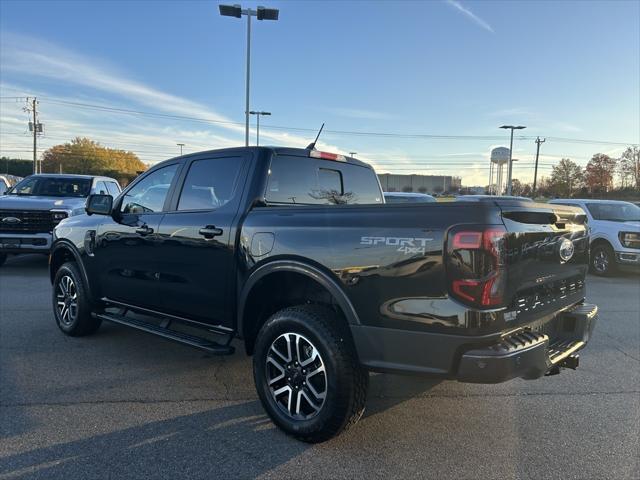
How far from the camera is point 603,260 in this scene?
10859 millimetres

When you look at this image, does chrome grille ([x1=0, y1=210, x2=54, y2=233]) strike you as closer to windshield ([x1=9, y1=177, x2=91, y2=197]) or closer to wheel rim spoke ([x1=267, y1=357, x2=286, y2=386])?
windshield ([x1=9, y1=177, x2=91, y2=197])

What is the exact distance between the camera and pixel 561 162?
8331 cm

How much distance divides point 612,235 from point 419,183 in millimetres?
60662

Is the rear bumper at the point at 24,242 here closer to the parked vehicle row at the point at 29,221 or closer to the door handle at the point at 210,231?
the parked vehicle row at the point at 29,221

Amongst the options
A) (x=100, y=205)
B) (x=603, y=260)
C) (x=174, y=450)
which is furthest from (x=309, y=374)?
(x=603, y=260)

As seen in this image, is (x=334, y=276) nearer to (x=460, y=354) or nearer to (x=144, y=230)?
(x=460, y=354)

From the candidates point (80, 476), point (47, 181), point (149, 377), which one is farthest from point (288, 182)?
point (47, 181)

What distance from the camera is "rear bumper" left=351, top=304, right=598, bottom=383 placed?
2.59m

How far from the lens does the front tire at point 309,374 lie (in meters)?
2.98

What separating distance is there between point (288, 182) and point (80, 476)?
243 cm

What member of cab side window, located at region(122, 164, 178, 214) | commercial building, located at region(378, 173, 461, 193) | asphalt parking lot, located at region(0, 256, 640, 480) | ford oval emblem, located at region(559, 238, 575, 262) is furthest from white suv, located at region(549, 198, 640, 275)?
commercial building, located at region(378, 173, 461, 193)

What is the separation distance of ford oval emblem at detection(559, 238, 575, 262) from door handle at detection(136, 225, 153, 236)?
3.28 meters

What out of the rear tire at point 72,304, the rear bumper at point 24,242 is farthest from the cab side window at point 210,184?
the rear bumper at point 24,242

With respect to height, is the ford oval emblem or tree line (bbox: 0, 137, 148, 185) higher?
tree line (bbox: 0, 137, 148, 185)
